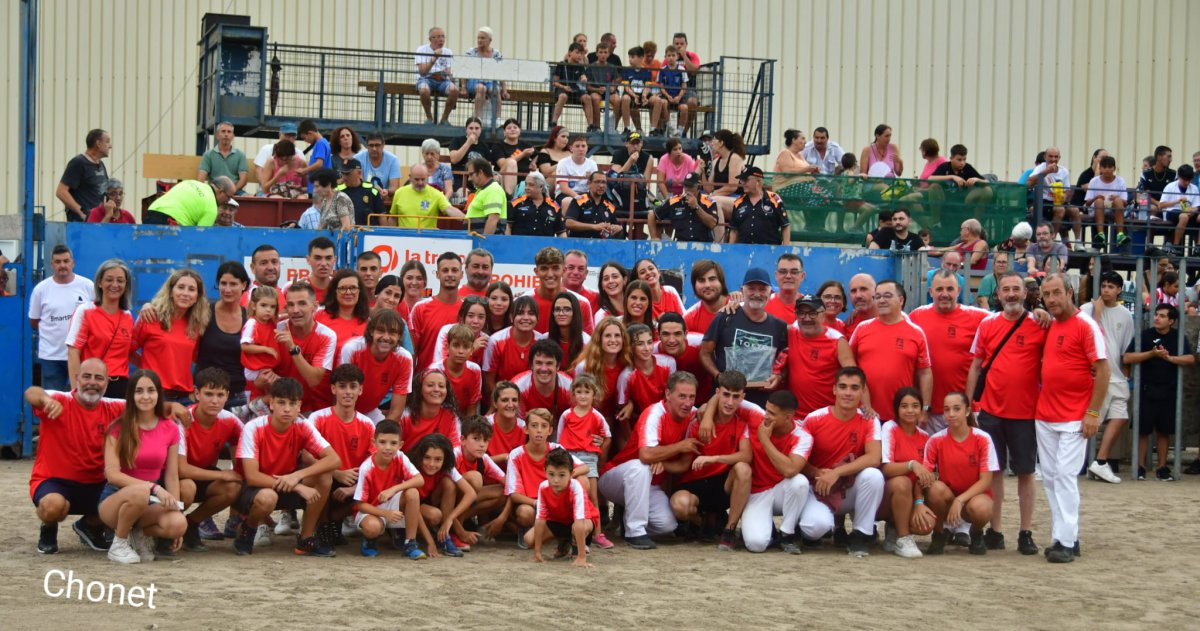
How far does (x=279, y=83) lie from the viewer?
21.3 m

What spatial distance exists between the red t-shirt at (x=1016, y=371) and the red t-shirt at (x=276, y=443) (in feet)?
15.3

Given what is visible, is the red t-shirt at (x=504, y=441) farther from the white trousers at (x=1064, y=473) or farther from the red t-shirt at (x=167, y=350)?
the white trousers at (x=1064, y=473)

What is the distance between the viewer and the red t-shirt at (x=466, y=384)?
10.1m

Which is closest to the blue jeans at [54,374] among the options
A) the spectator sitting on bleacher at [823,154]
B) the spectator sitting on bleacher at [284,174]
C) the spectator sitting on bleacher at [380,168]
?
the spectator sitting on bleacher at [284,174]

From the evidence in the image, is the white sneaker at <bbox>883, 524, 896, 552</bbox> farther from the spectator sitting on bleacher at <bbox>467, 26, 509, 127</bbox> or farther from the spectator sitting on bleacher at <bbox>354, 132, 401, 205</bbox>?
the spectator sitting on bleacher at <bbox>467, 26, 509, 127</bbox>

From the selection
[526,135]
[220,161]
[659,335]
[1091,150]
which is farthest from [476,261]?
[1091,150]

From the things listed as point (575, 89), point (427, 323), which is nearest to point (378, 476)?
point (427, 323)

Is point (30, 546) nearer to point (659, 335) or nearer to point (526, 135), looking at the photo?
point (659, 335)

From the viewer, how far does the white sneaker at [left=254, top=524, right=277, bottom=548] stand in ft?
31.7

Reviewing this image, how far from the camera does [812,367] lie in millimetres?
10297

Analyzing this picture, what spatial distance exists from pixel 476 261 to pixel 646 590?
3.75 meters

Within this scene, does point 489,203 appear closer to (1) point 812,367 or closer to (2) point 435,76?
(2) point 435,76

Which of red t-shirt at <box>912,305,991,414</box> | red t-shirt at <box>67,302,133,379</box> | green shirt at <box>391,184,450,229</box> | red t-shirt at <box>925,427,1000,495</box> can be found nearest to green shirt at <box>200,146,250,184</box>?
green shirt at <box>391,184,450,229</box>

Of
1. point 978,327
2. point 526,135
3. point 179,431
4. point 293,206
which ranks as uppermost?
point 526,135
